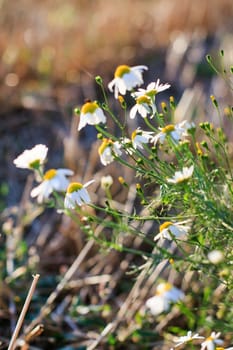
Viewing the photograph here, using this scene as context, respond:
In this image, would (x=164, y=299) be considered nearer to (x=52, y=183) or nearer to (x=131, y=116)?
(x=52, y=183)

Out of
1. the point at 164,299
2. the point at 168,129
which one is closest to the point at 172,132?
the point at 168,129

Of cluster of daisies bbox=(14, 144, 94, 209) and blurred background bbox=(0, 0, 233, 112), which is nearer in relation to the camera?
cluster of daisies bbox=(14, 144, 94, 209)

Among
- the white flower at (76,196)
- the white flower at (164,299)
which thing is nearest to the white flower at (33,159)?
the white flower at (76,196)

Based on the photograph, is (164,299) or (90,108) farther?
(90,108)

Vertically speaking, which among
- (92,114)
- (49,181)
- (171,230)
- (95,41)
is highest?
(92,114)

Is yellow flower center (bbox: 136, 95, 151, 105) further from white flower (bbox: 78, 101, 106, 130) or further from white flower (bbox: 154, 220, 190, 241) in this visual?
white flower (bbox: 154, 220, 190, 241)

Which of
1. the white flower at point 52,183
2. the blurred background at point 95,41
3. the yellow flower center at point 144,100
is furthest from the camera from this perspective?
the blurred background at point 95,41

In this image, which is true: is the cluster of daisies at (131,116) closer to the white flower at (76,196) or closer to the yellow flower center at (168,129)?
the yellow flower center at (168,129)

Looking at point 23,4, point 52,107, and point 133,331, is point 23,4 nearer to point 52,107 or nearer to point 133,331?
point 52,107

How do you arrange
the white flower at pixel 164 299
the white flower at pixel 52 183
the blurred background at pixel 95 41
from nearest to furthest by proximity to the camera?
the white flower at pixel 164 299
the white flower at pixel 52 183
the blurred background at pixel 95 41

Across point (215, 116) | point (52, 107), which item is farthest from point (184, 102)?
point (52, 107)

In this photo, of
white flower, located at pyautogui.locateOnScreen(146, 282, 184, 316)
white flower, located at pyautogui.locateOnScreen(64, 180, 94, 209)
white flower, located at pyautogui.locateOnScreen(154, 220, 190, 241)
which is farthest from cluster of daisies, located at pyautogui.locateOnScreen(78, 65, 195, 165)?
white flower, located at pyautogui.locateOnScreen(146, 282, 184, 316)
